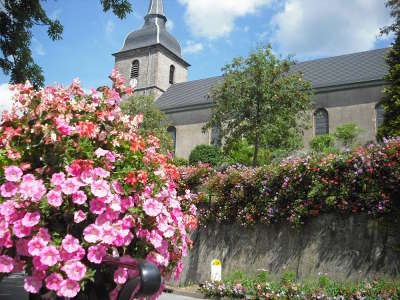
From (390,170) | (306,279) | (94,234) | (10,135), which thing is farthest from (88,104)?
(306,279)

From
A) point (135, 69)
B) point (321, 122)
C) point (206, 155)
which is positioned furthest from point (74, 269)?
point (135, 69)

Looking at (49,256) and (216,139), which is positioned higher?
(216,139)

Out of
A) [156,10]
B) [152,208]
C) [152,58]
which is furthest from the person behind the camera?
[156,10]

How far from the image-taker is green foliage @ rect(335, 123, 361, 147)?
24406 millimetres

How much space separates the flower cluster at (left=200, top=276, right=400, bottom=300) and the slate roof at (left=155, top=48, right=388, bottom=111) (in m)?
19.5

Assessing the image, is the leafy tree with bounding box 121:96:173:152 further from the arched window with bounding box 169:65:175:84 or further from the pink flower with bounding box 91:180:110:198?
the pink flower with bounding box 91:180:110:198

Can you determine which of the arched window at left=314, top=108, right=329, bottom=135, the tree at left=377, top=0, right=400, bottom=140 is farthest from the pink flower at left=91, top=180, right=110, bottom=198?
the arched window at left=314, top=108, right=329, bottom=135

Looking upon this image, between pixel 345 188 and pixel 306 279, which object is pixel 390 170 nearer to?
pixel 345 188

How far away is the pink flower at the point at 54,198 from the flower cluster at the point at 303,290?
6009mm

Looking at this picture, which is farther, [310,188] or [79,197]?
[310,188]

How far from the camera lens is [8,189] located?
1.77 meters

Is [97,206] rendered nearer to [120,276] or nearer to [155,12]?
[120,276]

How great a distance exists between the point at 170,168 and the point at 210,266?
8.03 meters

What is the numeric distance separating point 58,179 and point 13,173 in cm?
22
